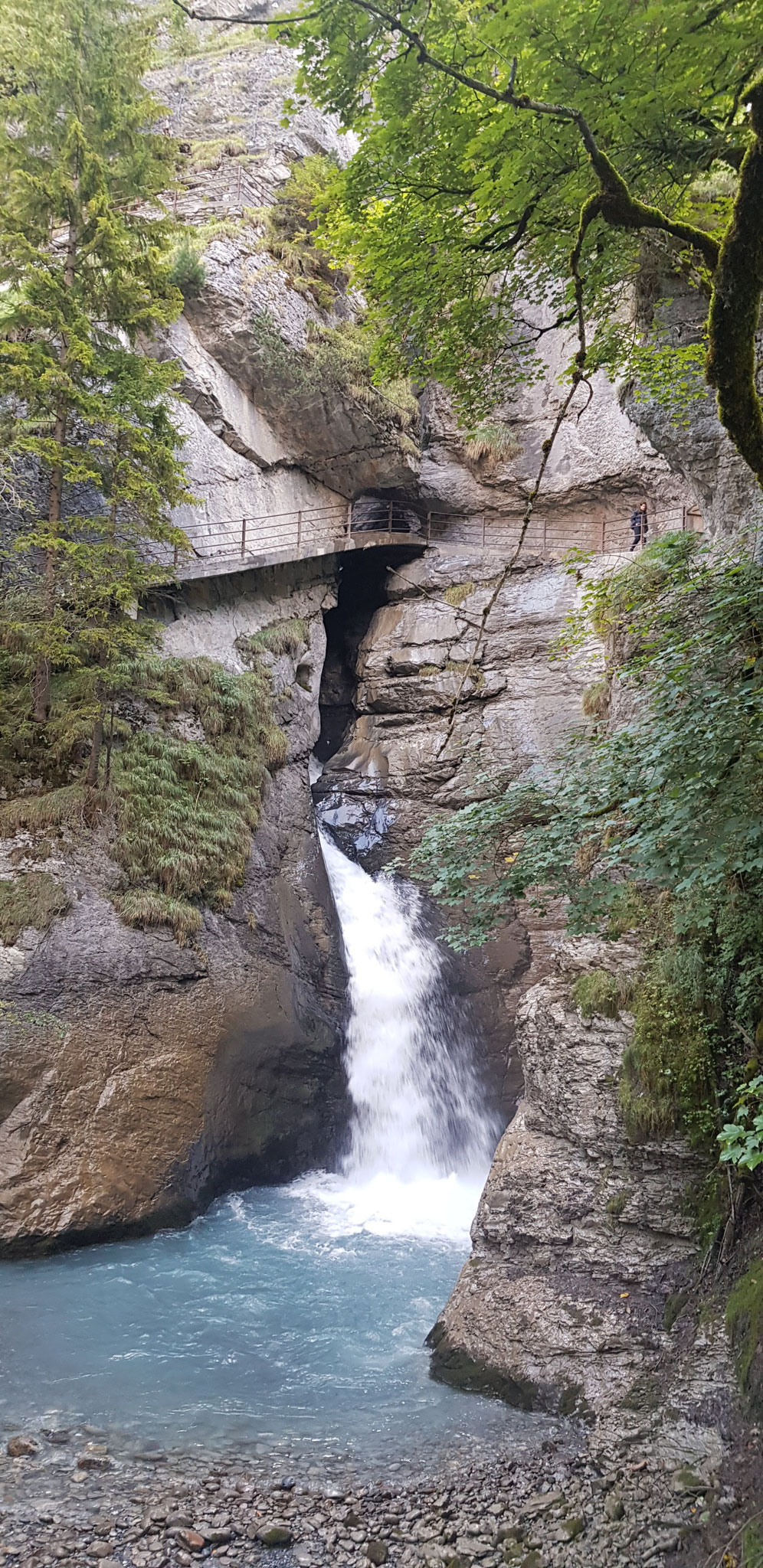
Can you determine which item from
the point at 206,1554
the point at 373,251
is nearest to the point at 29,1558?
the point at 206,1554

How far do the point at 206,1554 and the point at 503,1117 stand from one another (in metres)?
8.64

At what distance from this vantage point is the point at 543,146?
4.78 metres

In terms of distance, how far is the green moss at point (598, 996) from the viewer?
695cm

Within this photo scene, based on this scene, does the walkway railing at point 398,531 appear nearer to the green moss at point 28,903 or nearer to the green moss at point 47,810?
the green moss at point 47,810

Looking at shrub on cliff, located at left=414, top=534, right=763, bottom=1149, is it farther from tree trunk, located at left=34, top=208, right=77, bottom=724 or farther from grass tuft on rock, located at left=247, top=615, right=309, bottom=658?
grass tuft on rock, located at left=247, top=615, right=309, bottom=658

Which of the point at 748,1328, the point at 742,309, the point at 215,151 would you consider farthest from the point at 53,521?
the point at 215,151

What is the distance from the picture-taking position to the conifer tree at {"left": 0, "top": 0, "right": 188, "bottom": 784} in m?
10.5

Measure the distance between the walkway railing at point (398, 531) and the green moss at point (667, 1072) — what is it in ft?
37.0

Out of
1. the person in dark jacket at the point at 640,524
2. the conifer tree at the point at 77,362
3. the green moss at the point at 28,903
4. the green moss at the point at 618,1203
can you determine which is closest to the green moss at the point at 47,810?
the conifer tree at the point at 77,362

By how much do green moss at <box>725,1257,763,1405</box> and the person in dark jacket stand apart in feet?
45.9

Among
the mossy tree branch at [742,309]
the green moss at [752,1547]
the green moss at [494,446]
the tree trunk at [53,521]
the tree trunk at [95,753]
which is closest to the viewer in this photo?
the green moss at [752,1547]

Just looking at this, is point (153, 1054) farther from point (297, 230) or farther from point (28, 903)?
point (297, 230)

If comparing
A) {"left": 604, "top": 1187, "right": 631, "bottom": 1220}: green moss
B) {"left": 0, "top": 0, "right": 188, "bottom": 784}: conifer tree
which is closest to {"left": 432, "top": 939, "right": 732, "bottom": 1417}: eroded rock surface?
{"left": 604, "top": 1187, "right": 631, "bottom": 1220}: green moss

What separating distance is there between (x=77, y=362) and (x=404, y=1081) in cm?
1044
